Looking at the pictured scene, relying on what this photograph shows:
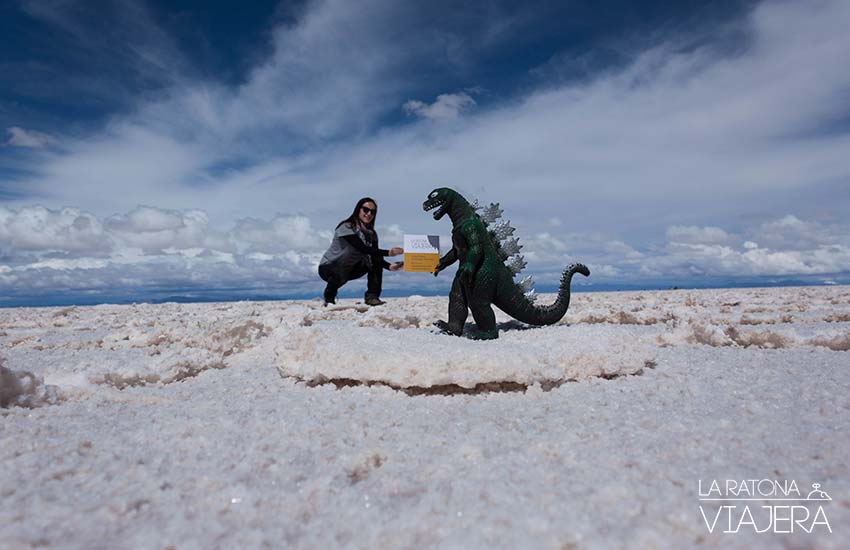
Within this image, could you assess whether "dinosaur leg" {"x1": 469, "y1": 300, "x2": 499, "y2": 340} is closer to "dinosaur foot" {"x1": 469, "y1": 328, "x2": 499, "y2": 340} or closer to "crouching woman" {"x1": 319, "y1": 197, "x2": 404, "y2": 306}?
"dinosaur foot" {"x1": 469, "y1": 328, "x2": 499, "y2": 340}

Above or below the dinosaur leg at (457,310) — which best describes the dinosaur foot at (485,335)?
below

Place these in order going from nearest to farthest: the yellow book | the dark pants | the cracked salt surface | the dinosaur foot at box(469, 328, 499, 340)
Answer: the cracked salt surface < the dinosaur foot at box(469, 328, 499, 340) < the yellow book < the dark pants

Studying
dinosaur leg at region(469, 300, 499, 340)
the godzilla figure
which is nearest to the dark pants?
the godzilla figure

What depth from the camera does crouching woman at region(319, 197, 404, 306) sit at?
20.4 feet

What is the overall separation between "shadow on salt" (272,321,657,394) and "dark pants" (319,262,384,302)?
338 centimetres

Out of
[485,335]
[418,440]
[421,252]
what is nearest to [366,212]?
[421,252]

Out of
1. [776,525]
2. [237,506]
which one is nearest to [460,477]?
[237,506]

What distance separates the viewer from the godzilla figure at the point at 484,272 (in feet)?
11.6

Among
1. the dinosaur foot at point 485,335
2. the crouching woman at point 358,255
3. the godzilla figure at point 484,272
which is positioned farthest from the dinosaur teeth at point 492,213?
the crouching woman at point 358,255

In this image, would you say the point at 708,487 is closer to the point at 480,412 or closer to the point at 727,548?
the point at 727,548

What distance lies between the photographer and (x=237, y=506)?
1.28 metres

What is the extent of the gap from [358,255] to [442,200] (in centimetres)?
277

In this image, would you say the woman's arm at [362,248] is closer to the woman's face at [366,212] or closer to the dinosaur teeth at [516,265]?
the woman's face at [366,212]

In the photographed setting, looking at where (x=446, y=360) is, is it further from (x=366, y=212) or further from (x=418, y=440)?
(x=366, y=212)
